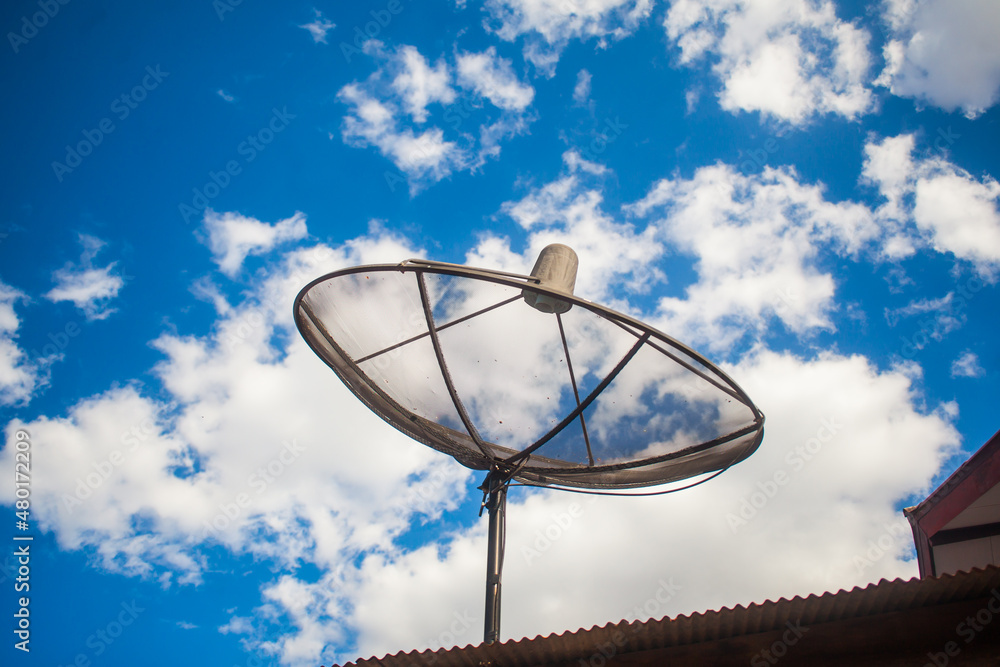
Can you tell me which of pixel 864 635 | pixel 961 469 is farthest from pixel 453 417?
pixel 961 469

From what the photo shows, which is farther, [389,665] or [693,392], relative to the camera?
[693,392]

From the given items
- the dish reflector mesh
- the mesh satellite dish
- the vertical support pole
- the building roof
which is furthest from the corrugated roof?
the building roof

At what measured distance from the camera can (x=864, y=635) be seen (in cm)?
492

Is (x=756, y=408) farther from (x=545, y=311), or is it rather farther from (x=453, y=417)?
(x=453, y=417)

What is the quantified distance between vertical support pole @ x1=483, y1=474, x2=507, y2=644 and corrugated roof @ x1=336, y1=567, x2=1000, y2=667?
0.28 metres

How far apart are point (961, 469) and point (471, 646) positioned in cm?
686

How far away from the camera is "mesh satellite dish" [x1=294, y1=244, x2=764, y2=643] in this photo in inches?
227

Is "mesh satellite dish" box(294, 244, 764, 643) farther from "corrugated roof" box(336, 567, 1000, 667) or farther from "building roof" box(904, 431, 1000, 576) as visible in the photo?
"building roof" box(904, 431, 1000, 576)

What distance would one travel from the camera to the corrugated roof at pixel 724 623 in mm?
4719

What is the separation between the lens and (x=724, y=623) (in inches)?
194

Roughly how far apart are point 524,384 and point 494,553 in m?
1.73

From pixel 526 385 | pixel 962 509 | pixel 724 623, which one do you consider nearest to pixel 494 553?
pixel 526 385

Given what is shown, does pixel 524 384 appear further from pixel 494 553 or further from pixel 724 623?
pixel 724 623

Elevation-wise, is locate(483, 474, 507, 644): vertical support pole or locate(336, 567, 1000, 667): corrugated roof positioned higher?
locate(483, 474, 507, 644): vertical support pole
